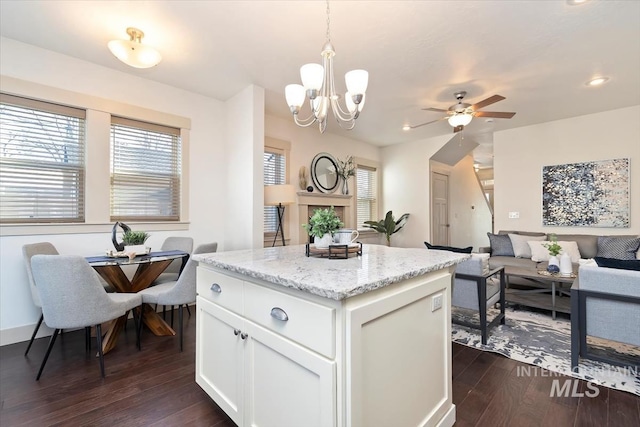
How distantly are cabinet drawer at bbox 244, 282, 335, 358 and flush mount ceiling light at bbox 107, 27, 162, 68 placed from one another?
2.19m

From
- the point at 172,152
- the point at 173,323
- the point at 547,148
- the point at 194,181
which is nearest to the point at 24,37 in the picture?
the point at 172,152

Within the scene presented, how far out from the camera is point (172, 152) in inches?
141

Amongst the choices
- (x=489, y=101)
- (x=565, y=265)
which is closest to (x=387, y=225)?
(x=565, y=265)

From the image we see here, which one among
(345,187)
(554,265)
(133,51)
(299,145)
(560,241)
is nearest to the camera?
(133,51)

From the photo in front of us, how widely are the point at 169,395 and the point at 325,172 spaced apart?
4.13m

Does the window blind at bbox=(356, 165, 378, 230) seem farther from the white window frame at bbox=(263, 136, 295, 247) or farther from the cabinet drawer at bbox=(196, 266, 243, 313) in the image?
the cabinet drawer at bbox=(196, 266, 243, 313)

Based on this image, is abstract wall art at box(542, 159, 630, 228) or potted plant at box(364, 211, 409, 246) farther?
potted plant at box(364, 211, 409, 246)

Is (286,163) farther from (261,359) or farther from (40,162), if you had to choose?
(261,359)

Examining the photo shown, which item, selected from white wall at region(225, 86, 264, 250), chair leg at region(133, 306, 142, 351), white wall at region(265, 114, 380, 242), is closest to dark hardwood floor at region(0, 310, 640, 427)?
chair leg at region(133, 306, 142, 351)

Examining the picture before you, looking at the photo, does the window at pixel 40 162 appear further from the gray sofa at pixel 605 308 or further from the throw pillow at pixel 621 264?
the throw pillow at pixel 621 264

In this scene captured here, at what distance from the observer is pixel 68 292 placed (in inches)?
78.5

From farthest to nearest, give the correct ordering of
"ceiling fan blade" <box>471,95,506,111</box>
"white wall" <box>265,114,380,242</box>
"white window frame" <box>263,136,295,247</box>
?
1. "white wall" <box>265,114,380,242</box>
2. "white window frame" <box>263,136,295,247</box>
3. "ceiling fan blade" <box>471,95,506,111</box>

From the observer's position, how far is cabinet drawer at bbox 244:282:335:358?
1.03 m

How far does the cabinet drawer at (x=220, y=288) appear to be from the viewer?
4.80 feet
